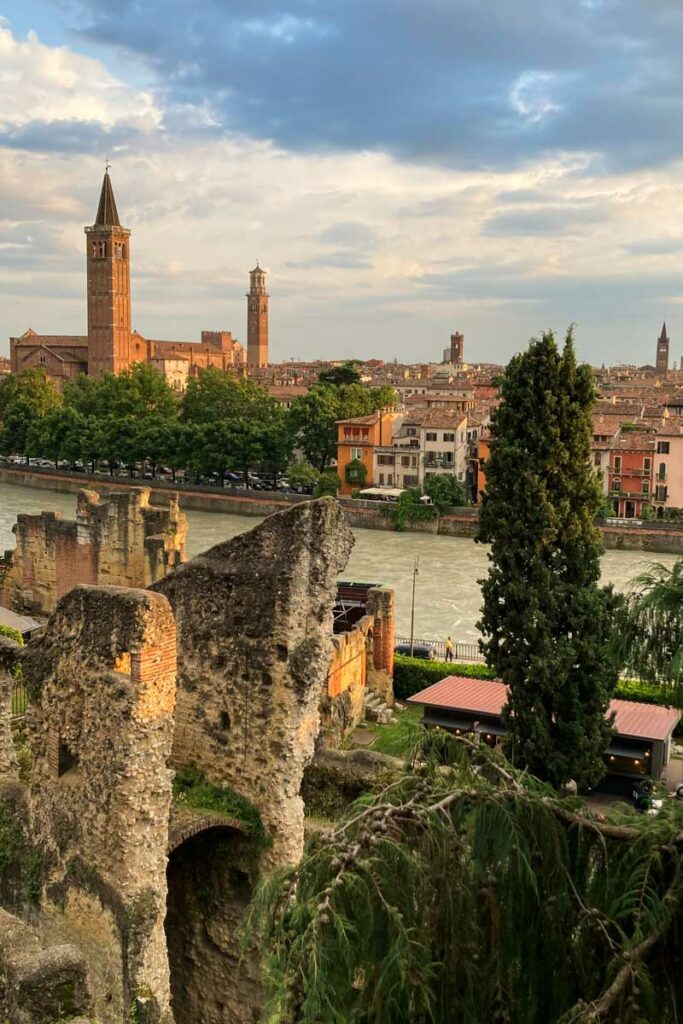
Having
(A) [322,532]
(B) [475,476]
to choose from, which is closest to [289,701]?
(A) [322,532]

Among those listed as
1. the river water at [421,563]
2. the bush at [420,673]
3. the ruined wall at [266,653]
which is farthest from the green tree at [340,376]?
the ruined wall at [266,653]

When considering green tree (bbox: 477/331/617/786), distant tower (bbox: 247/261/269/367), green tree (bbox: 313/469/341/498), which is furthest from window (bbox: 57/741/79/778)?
distant tower (bbox: 247/261/269/367)

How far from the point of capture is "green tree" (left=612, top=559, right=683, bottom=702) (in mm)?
5805

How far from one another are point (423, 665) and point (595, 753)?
7.69 meters

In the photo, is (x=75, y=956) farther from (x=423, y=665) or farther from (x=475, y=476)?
(x=475, y=476)

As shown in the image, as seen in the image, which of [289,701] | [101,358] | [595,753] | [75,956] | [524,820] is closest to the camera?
[524,820]

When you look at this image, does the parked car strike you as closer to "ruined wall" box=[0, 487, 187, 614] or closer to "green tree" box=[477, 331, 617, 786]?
"ruined wall" box=[0, 487, 187, 614]

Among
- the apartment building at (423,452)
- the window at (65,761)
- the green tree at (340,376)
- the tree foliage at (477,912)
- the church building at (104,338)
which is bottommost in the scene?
the window at (65,761)

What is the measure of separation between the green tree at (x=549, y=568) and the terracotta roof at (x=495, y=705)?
6.20ft

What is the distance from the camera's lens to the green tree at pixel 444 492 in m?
54.4

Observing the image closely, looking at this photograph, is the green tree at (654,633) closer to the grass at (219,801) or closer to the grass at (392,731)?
the grass at (219,801)

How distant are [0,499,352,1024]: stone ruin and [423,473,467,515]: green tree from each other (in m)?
44.7

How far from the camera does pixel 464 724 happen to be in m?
19.4

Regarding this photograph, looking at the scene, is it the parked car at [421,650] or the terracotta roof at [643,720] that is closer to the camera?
the terracotta roof at [643,720]
